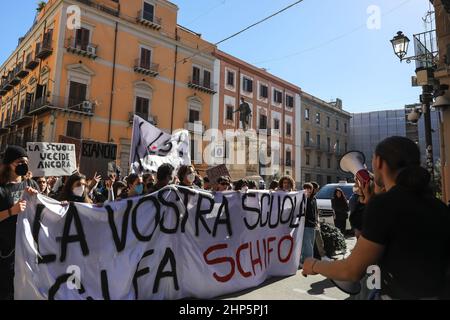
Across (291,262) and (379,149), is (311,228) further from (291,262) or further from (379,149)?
(379,149)

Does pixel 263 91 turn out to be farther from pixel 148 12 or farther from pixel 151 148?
pixel 151 148

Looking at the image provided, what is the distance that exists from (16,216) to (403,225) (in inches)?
135

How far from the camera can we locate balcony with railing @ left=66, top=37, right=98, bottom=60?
22656mm

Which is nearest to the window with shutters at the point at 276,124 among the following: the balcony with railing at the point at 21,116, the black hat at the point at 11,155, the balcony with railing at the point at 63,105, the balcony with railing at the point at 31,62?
the balcony with railing at the point at 63,105

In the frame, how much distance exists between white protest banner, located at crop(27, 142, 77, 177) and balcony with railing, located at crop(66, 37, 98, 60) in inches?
709

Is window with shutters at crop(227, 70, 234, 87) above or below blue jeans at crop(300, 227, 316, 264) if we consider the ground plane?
above

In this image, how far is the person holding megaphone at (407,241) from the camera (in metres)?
1.54

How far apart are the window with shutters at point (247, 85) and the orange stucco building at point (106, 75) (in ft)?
14.5

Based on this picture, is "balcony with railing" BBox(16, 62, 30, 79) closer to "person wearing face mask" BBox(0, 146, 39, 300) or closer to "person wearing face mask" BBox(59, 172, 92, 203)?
"person wearing face mask" BBox(59, 172, 92, 203)

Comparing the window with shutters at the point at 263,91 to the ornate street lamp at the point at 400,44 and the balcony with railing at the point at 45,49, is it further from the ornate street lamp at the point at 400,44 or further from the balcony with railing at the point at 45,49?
the ornate street lamp at the point at 400,44

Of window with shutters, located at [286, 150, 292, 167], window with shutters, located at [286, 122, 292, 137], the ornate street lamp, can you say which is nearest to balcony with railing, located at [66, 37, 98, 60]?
the ornate street lamp

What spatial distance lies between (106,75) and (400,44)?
21184 millimetres

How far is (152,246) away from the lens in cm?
414

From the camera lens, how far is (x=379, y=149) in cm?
185
